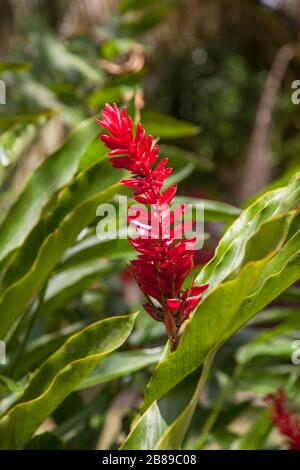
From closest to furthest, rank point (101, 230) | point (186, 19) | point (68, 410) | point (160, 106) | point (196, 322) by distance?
point (196, 322) < point (101, 230) < point (68, 410) < point (186, 19) < point (160, 106)

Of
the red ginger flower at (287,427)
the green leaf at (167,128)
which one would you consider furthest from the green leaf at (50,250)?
the green leaf at (167,128)

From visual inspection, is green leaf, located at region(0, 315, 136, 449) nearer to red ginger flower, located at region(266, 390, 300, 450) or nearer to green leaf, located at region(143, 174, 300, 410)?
green leaf, located at region(143, 174, 300, 410)

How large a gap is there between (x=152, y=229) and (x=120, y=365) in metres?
0.36

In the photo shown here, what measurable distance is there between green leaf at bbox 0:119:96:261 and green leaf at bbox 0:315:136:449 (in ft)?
0.72

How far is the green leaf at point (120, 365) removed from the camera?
787mm

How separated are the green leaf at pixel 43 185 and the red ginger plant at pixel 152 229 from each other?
32 centimetres

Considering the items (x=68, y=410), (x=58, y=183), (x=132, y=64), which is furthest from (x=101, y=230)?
(x=132, y=64)

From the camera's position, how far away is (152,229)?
480 mm

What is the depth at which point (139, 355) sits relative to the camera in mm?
821

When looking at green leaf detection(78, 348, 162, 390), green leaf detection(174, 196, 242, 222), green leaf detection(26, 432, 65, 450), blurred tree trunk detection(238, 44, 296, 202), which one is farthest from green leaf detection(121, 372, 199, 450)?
blurred tree trunk detection(238, 44, 296, 202)

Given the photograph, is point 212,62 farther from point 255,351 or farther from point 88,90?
point 255,351

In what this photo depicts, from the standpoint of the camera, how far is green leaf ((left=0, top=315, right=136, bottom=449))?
0.55m

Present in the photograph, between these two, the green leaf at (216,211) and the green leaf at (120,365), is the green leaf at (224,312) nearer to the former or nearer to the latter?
the green leaf at (120,365)

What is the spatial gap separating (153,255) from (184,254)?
0.07 ft
